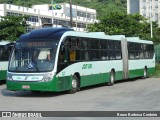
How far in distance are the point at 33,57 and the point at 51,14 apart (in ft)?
326

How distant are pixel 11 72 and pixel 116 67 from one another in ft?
28.7

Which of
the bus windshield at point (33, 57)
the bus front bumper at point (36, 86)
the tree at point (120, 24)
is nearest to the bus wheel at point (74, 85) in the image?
the bus front bumper at point (36, 86)

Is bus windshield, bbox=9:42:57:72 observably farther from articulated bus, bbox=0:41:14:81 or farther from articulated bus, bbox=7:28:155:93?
articulated bus, bbox=0:41:14:81

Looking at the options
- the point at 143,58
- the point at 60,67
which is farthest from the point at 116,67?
the point at 60,67

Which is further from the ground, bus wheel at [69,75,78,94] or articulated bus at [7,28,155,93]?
articulated bus at [7,28,155,93]

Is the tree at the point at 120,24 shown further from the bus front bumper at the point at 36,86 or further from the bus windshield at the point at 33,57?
the bus front bumper at the point at 36,86

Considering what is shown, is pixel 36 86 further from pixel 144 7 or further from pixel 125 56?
pixel 144 7

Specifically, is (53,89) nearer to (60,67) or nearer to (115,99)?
(60,67)

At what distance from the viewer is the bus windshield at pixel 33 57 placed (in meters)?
17.3

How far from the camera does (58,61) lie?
57.7ft

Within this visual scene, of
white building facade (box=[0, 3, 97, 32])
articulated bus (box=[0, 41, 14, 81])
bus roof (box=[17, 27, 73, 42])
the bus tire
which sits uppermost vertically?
white building facade (box=[0, 3, 97, 32])

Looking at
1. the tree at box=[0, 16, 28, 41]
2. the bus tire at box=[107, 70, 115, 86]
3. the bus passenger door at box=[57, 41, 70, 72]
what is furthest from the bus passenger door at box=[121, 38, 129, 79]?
the tree at box=[0, 16, 28, 41]

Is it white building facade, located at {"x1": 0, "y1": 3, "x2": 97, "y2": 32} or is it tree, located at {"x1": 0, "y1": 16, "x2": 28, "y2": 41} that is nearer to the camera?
tree, located at {"x1": 0, "y1": 16, "x2": 28, "y2": 41}

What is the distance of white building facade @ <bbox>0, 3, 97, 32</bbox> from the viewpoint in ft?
326
